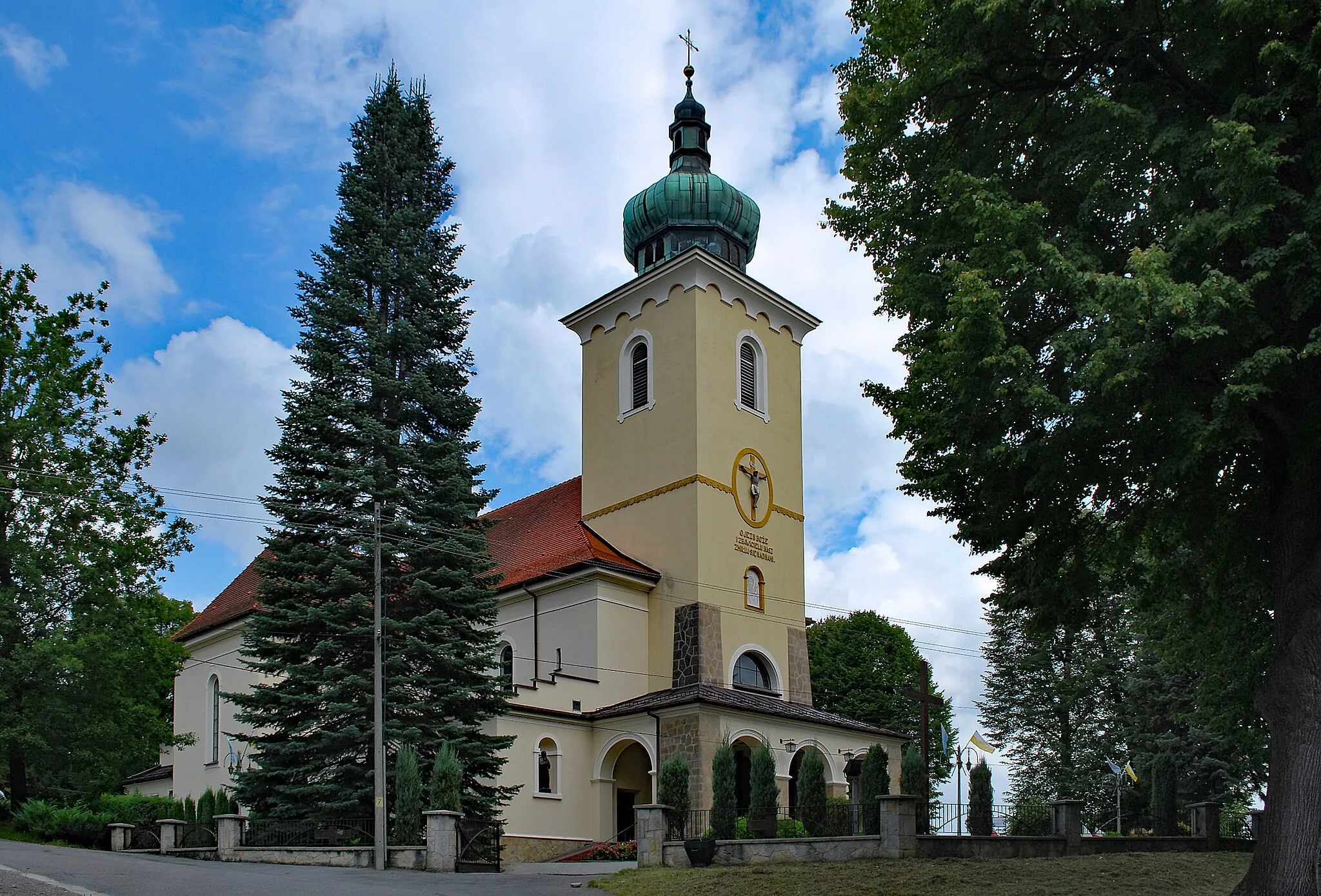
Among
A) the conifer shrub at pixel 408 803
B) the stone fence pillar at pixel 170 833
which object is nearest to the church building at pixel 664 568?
the stone fence pillar at pixel 170 833

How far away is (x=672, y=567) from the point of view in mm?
28500

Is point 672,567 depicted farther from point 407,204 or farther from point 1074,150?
point 1074,150

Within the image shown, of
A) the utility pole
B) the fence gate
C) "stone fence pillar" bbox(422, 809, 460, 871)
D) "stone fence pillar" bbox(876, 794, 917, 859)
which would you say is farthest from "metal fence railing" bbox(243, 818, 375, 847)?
"stone fence pillar" bbox(876, 794, 917, 859)

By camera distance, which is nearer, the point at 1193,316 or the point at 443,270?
the point at 1193,316

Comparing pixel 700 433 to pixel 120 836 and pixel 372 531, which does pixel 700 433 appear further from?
pixel 120 836

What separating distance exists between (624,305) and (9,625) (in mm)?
16549

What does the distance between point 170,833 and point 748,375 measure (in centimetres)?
1742

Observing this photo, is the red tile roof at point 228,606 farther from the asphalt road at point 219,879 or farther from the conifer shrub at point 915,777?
the conifer shrub at point 915,777

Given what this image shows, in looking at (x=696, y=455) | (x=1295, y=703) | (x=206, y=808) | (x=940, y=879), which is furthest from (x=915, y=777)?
(x=206, y=808)

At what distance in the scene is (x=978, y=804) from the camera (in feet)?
64.1

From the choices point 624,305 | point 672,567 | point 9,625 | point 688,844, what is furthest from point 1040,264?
point 9,625

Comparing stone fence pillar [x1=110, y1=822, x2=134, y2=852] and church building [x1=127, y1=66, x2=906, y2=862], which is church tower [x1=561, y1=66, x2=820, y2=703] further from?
stone fence pillar [x1=110, y1=822, x2=134, y2=852]

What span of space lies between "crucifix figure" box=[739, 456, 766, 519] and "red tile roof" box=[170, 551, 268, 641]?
46.2 ft

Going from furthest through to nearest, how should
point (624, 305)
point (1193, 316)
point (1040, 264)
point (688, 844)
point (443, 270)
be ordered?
point (624, 305) < point (443, 270) < point (688, 844) < point (1040, 264) < point (1193, 316)
